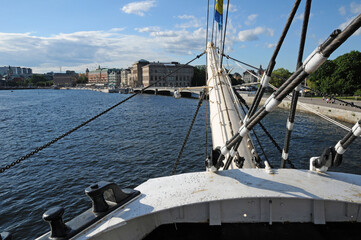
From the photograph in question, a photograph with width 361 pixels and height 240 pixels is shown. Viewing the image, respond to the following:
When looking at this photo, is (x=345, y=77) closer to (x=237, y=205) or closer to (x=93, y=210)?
(x=237, y=205)

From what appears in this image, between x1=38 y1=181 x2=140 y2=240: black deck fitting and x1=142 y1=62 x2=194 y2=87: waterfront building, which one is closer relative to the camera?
x1=38 y1=181 x2=140 y2=240: black deck fitting

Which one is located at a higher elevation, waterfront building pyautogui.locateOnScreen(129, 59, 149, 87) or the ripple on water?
waterfront building pyautogui.locateOnScreen(129, 59, 149, 87)

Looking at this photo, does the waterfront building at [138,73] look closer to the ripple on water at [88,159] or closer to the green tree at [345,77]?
the green tree at [345,77]

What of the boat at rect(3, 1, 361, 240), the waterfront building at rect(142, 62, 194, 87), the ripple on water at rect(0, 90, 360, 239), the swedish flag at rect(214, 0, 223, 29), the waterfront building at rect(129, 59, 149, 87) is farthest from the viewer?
the waterfront building at rect(129, 59, 149, 87)

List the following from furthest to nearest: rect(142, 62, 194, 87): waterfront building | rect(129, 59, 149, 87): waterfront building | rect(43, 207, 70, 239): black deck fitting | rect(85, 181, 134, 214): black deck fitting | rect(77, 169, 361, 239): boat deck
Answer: rect(129, 59, 149, 87): waterfront building → rect(142, 62, 194, 87): waterfront building → rect(77, 169, 361, 239): boat deck → rect(85, 181, 134, 214): black deck fitting → rect(43, 207, 70, 239): black deck fitting

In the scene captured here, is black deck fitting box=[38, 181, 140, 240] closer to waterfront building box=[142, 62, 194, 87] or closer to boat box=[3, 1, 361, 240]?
boat box=[3, 1, 361, 240]

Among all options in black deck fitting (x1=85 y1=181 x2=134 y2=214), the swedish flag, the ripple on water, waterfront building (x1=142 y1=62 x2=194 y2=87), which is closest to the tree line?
the ripple on water

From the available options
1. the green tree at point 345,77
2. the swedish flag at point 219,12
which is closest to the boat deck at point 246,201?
the swedish flag at point 219,12

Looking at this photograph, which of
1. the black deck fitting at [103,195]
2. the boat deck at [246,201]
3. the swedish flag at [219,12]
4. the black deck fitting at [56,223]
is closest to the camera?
the black deck fitting at [56,223]

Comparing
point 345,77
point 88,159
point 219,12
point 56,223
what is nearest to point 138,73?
point 345,77

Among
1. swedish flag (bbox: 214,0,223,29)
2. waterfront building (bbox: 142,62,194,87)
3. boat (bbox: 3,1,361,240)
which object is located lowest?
boat (bbox: 3,1,361,240)

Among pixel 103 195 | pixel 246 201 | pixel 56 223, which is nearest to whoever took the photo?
pixel 56 223

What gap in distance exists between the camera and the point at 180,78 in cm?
16000

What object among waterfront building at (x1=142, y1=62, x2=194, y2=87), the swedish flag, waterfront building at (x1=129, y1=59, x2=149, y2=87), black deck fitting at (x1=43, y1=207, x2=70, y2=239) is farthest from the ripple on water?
waterfront building at (x1=129, y1=59, x2=149, y2=87)
